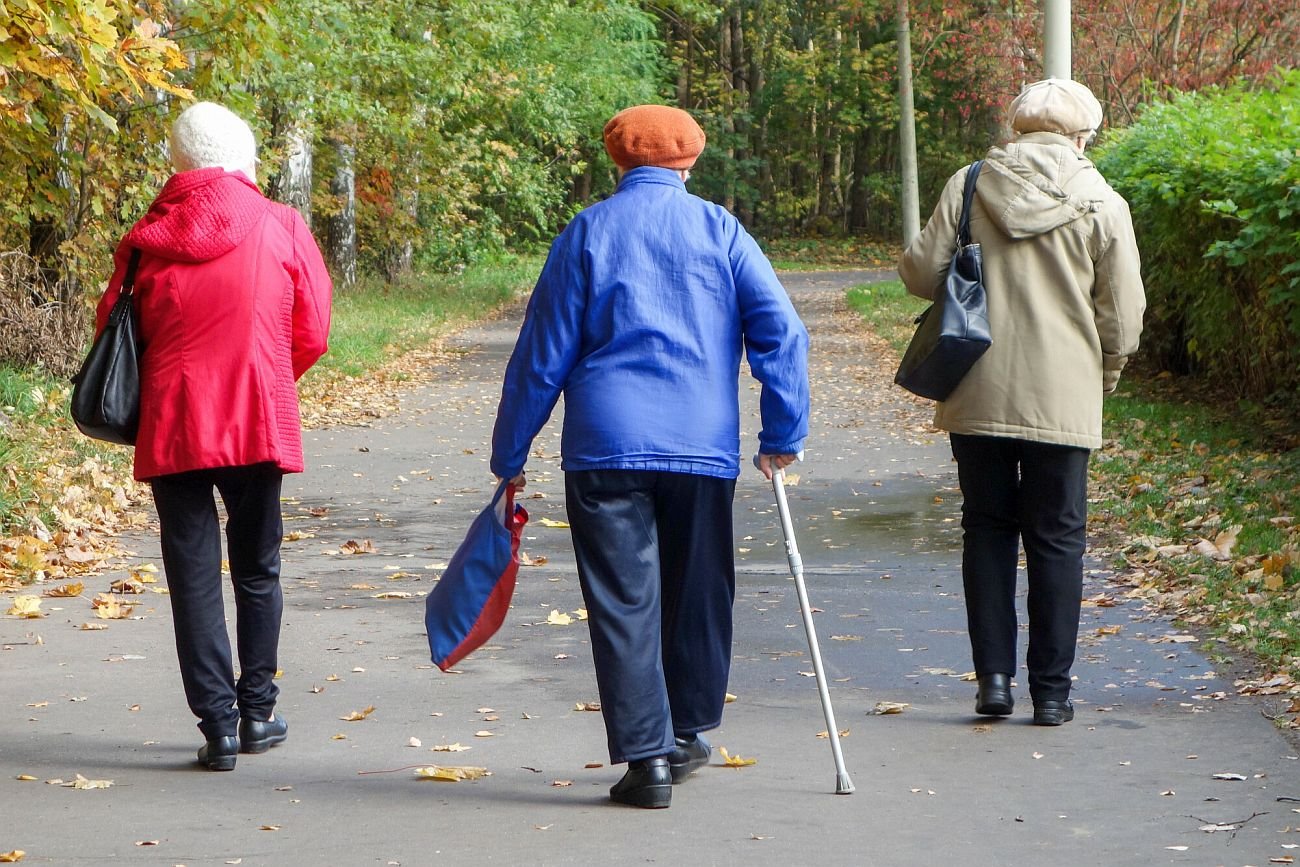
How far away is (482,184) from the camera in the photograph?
33.0 m

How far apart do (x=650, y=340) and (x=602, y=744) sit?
1422mm

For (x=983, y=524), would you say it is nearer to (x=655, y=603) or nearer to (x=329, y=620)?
(x=655, y=603)

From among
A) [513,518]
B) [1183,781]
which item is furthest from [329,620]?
[1183,781]

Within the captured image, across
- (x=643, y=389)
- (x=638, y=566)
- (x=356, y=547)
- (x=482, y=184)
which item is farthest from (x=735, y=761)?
(x=482, y=184)

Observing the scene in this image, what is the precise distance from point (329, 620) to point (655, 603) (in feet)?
9.46

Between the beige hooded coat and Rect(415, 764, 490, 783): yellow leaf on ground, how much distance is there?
1.82m

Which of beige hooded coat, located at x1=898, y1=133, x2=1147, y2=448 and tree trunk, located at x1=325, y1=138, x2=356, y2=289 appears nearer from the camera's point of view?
beige hooded coat, located at x1=898, y1=133, x2=1147, y2=448

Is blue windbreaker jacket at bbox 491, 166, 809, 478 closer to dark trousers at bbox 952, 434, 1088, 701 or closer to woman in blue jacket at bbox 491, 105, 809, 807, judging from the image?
woman in blue jacket at bbox 491, 105, 809, 807

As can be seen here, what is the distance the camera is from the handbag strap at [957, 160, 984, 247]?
5.43 meters

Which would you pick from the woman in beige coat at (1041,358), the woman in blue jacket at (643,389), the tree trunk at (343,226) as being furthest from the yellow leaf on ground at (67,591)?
the tree trunk at (343,226)

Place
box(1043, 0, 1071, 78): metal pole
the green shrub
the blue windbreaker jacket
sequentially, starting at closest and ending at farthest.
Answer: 1. the blue windbreaker jacket
2. the green shrub
3. box(1043, 0, 1071, 78): metal pole

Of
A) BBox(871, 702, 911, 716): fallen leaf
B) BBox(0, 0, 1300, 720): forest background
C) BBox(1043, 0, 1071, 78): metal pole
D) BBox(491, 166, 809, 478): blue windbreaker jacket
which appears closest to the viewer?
BBox(491, 166, 809, 478): blue windbreaker jacket

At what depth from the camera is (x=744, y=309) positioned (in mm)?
4602

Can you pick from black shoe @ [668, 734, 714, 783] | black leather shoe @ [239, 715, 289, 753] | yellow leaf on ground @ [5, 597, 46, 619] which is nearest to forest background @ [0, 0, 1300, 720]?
yellow leaf on ground @ [5, 597, 46, 619]
